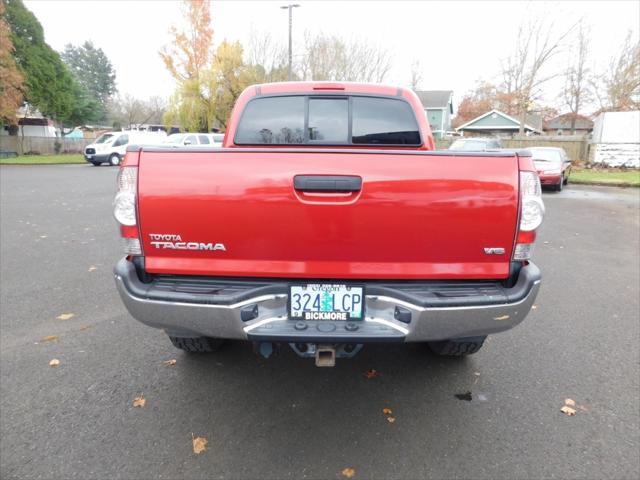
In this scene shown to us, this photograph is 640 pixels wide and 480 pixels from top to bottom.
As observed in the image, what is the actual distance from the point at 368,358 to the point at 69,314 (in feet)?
9.65

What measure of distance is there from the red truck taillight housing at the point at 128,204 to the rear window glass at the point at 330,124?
164 cm

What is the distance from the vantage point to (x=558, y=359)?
3.40 m

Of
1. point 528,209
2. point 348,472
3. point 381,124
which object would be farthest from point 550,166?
point 348,472

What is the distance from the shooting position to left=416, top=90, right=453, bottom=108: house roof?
55.2m

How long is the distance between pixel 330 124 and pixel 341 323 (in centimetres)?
210

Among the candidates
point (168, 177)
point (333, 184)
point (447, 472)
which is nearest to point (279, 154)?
point (333, 184)

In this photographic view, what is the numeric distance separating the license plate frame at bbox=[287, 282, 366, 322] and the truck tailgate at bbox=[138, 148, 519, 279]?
0.08 meters

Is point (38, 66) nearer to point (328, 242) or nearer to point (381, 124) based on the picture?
point (381, 124)

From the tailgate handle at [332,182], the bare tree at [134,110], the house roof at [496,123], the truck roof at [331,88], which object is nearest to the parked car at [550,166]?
the truck roof at [331,88]

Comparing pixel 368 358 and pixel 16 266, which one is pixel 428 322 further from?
pixel 16 266

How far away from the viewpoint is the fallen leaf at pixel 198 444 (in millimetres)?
2383

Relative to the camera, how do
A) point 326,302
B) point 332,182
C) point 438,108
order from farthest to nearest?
1. point 438,108
2. point 326,302
3. point 332,182

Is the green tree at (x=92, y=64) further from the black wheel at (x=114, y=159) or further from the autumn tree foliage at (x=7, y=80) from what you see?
the black wheel at (x=114, y=159)

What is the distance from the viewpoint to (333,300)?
2217 mm
